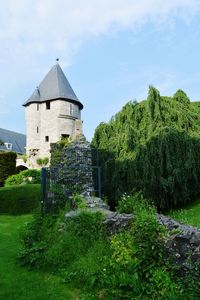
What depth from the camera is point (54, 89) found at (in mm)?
31500

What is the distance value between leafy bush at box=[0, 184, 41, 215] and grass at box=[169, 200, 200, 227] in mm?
5453

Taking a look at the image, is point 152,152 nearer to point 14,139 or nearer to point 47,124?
point 47,124

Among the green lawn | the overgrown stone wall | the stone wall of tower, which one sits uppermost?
the stone wall of tower

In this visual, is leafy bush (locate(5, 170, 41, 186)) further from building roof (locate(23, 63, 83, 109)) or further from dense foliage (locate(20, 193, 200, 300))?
dense foliage (locate(20, 193, 200, 300))

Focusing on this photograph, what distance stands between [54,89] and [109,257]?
90.3 feet

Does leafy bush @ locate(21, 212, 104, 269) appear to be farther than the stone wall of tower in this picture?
No

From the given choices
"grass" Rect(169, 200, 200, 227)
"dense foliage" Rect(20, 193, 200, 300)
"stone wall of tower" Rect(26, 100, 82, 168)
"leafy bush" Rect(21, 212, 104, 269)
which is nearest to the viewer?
"dense foliage" Rect(20, 193, 200, 300)

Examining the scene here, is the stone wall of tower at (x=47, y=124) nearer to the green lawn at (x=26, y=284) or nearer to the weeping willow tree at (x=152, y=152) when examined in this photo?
the weeping willow tree at (x=152, y=152)

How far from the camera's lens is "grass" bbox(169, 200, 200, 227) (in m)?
9.92

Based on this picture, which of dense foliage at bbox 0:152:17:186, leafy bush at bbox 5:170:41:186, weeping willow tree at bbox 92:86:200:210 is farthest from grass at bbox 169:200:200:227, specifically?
dense foliage at bbox 0:152:17:186

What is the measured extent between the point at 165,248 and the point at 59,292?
159 cm

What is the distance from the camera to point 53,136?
30984mm

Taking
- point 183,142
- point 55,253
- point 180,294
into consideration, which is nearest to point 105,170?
point 183,142

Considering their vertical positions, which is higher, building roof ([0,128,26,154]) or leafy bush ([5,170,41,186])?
building roof ([0,128,26,154])
